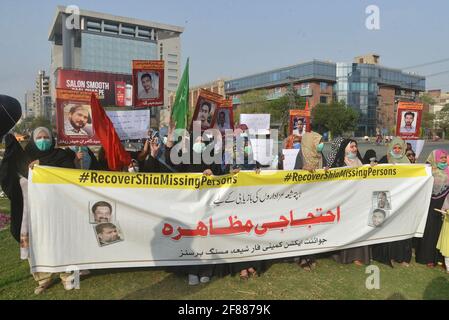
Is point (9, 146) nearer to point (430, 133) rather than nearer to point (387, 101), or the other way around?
point (430, 133)

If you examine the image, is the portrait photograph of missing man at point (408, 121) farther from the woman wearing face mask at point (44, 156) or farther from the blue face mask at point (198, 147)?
the woman wearing face mask at point (44, 156)

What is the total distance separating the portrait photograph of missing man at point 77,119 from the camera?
5.48 metres

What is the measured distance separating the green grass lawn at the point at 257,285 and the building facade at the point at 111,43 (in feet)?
252

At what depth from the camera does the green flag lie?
5242mm

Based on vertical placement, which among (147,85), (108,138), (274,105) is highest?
(274,105)

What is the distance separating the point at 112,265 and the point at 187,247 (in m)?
0.78

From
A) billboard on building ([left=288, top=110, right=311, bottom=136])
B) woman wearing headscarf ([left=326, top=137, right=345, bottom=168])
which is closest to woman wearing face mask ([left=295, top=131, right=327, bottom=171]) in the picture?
woman wearing headscarf ([left=326, top=137, right=345, bottom=168])

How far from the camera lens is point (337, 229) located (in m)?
4.68

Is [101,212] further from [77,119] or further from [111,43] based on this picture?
[111,43]

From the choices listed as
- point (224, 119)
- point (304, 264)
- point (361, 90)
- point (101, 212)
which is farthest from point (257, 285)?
point (361, 90)

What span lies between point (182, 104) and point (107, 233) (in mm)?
2181

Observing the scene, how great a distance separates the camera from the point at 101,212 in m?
3.90

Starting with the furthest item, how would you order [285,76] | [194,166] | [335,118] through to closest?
[285,76]
[335,118]
[194,166]

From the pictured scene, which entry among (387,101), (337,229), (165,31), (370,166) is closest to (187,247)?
(337,229)
